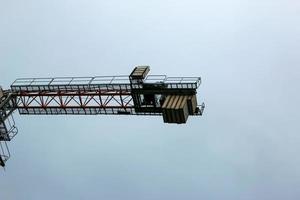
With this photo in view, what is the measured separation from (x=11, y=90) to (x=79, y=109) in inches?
393

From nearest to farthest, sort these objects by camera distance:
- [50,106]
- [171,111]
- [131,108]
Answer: [171,111] → [131,108] → [50,106]

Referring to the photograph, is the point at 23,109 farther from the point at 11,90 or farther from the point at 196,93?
the point at 196,93

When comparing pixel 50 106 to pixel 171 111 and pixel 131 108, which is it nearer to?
pixel 131 108

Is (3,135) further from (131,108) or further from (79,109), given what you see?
(131,108)

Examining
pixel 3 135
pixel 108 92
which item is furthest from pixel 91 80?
pixel 3 135

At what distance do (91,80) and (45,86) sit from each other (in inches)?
243

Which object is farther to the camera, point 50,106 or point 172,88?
point 50,106

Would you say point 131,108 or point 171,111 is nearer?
point 171,111

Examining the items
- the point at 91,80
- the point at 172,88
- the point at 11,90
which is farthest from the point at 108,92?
the point at 11,90

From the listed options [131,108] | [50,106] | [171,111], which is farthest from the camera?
[50,106]

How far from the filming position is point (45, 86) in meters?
82.6

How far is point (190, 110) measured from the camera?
243 feet

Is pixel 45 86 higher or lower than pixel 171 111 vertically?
higher

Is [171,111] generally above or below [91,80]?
below
